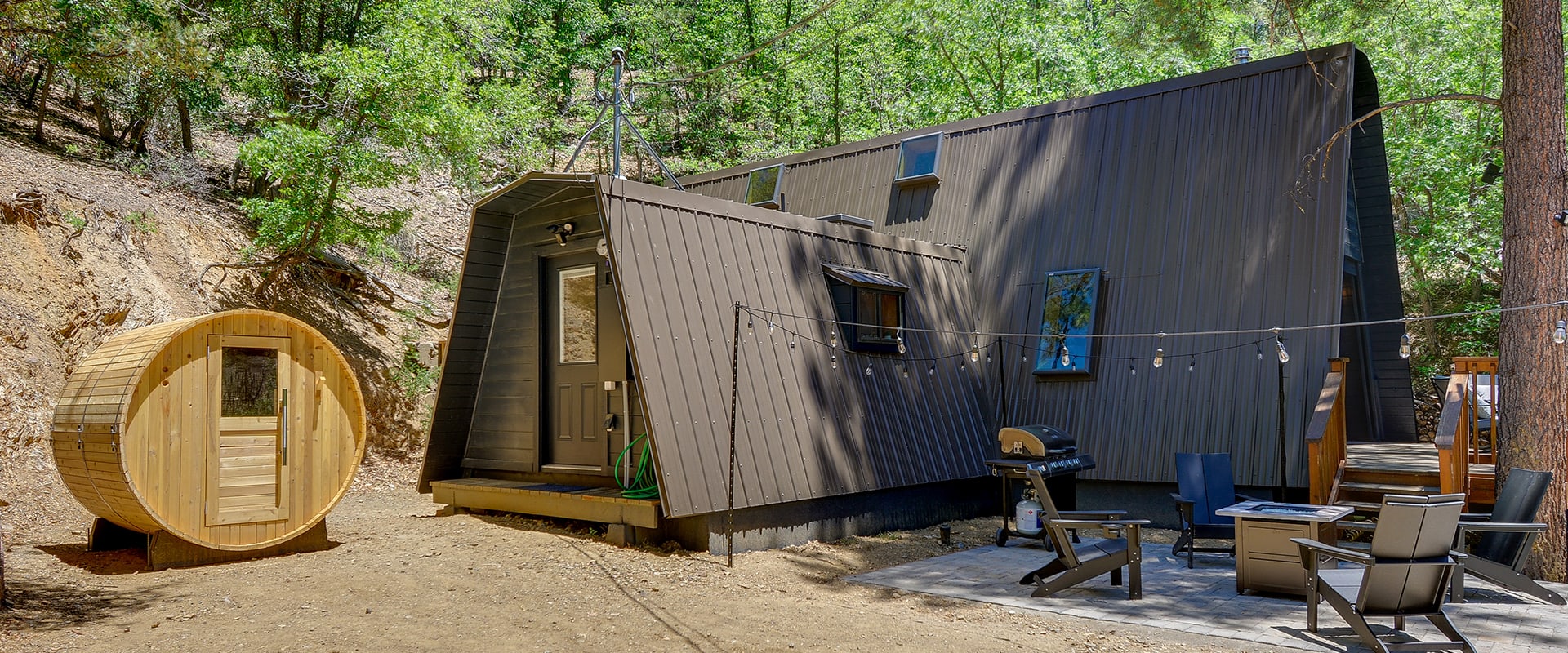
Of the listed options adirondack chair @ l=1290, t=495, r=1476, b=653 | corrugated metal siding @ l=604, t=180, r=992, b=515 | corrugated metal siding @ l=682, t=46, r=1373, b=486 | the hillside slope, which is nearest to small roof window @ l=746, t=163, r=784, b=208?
corrugated metal siding @ l=682, t=46, r=1373, b=486

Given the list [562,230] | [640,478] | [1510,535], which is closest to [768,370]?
[640,478]

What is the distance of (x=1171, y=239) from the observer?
9383 millimetres

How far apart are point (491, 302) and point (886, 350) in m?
3.83

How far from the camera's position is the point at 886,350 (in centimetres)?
873

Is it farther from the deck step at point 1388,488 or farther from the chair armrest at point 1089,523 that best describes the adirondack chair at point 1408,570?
the deck step at point 1388,488

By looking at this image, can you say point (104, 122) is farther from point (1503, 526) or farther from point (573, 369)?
point (1503, 526)

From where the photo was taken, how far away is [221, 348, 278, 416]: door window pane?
245 inches

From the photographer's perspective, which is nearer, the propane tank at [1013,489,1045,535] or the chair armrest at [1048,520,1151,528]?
the chair armrest at [1048,520,1151,528]

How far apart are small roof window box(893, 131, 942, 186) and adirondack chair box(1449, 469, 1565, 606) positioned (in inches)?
263

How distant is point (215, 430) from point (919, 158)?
8222mm

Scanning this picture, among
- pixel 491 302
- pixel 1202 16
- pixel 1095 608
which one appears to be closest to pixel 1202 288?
pixel 1202 16

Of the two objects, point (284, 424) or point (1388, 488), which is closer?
point (284, 424)

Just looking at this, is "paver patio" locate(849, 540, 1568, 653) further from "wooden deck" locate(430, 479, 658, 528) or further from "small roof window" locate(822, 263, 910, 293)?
"small roof window" locate(822, 263, 910, 293)

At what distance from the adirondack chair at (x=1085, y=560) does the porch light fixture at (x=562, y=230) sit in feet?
14.5
